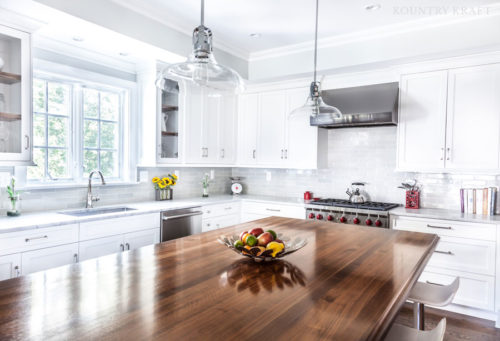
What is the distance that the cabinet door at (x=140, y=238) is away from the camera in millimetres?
3207

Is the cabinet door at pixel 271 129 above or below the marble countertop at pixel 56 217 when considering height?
above

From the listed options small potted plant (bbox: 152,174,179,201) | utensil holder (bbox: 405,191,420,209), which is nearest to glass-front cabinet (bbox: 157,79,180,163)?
small potted plant (bbox: 152,174,179,201)

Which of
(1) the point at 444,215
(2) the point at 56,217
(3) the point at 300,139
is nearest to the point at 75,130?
(2) the point at 56,217

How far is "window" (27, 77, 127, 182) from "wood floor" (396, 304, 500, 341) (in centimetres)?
333

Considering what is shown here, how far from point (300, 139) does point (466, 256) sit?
7.12 ft

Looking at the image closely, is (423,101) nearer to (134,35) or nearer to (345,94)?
(345,94)

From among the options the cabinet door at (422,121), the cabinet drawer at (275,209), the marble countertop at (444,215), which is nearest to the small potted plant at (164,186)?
the cabinet drawer at (275,209)

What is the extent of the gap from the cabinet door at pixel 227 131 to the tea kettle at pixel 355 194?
1651 mm

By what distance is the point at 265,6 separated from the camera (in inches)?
124

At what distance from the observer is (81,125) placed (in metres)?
3.62

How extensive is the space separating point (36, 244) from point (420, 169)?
353 centimetres

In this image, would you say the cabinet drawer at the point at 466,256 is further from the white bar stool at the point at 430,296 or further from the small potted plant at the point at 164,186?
the small potted plant at the point at 164,186

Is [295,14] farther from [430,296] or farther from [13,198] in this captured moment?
[13,198]

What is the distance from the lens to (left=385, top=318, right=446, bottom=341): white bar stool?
4.66ft
